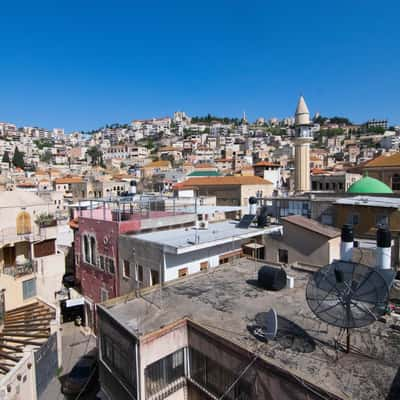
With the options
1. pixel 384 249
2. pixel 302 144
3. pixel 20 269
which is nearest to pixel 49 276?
pixel 20 269

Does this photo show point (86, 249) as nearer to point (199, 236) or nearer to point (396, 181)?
point (199, 236)

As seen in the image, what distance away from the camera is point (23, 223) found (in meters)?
20.3

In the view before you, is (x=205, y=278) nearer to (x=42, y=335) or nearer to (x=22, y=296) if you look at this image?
(x=42, y=335)

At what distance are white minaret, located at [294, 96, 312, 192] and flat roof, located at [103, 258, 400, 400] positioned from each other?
106 ft

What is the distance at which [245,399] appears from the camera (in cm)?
655

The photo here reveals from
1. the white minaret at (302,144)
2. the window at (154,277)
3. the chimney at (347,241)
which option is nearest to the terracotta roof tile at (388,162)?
the white minaret at (302,144)

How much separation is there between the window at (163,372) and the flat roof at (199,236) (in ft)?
18.0

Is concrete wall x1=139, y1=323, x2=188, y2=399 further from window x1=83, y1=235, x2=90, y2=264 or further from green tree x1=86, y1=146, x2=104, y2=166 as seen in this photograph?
green tree x1=86, y1=146, x2=104, y2=166

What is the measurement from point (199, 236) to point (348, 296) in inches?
387

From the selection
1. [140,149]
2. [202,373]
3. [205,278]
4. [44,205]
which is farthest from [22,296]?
[140,149]

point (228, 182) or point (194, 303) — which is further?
point (228, 182)

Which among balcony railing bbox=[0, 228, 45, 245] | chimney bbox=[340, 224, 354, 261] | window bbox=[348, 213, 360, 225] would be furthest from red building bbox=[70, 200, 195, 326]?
chimney bbox=[340, 224, 354, 261]

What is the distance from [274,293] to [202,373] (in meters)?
3.62

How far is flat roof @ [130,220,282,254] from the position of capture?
13.7m
